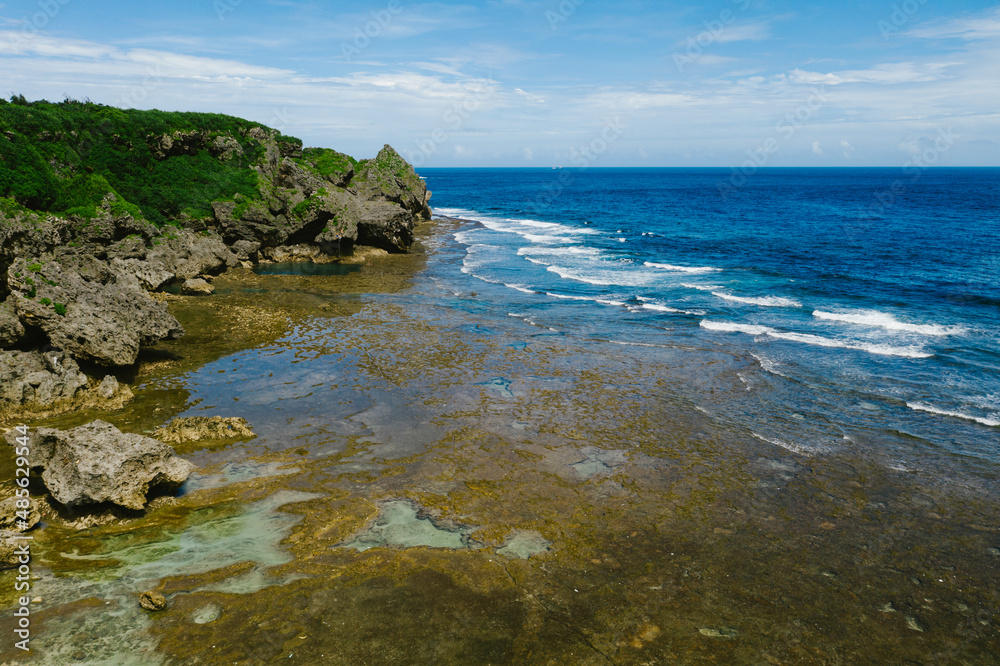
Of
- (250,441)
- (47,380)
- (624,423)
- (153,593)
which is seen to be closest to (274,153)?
(47,380)

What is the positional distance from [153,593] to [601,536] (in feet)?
27.7

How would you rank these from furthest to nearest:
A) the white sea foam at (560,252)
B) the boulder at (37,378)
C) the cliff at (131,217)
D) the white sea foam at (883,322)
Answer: the white sea foam at (560,252), the white sea foam at (883,322), the cliff at (131,217), the boulder at (37,378)

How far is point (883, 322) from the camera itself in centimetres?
3086

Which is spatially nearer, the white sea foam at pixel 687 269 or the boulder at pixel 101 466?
the boulder at pixel 101 466

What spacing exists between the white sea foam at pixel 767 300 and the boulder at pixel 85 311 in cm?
3110

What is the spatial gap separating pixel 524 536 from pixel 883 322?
28018 millimetres

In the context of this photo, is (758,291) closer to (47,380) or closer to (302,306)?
(302,306)

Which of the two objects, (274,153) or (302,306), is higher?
(274,153)

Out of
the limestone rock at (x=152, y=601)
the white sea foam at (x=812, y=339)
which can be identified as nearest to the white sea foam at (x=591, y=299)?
the white sea foam at (x=812, y=339)

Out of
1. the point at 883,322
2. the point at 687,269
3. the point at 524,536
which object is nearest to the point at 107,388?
the point at 524,536

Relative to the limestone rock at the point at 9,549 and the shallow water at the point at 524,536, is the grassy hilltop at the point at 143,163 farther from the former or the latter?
the limestone rock at the point at 9,549

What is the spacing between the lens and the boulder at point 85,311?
18.0 meters

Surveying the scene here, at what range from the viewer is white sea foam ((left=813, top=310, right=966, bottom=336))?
29047 millimetres

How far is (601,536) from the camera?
1223cm
